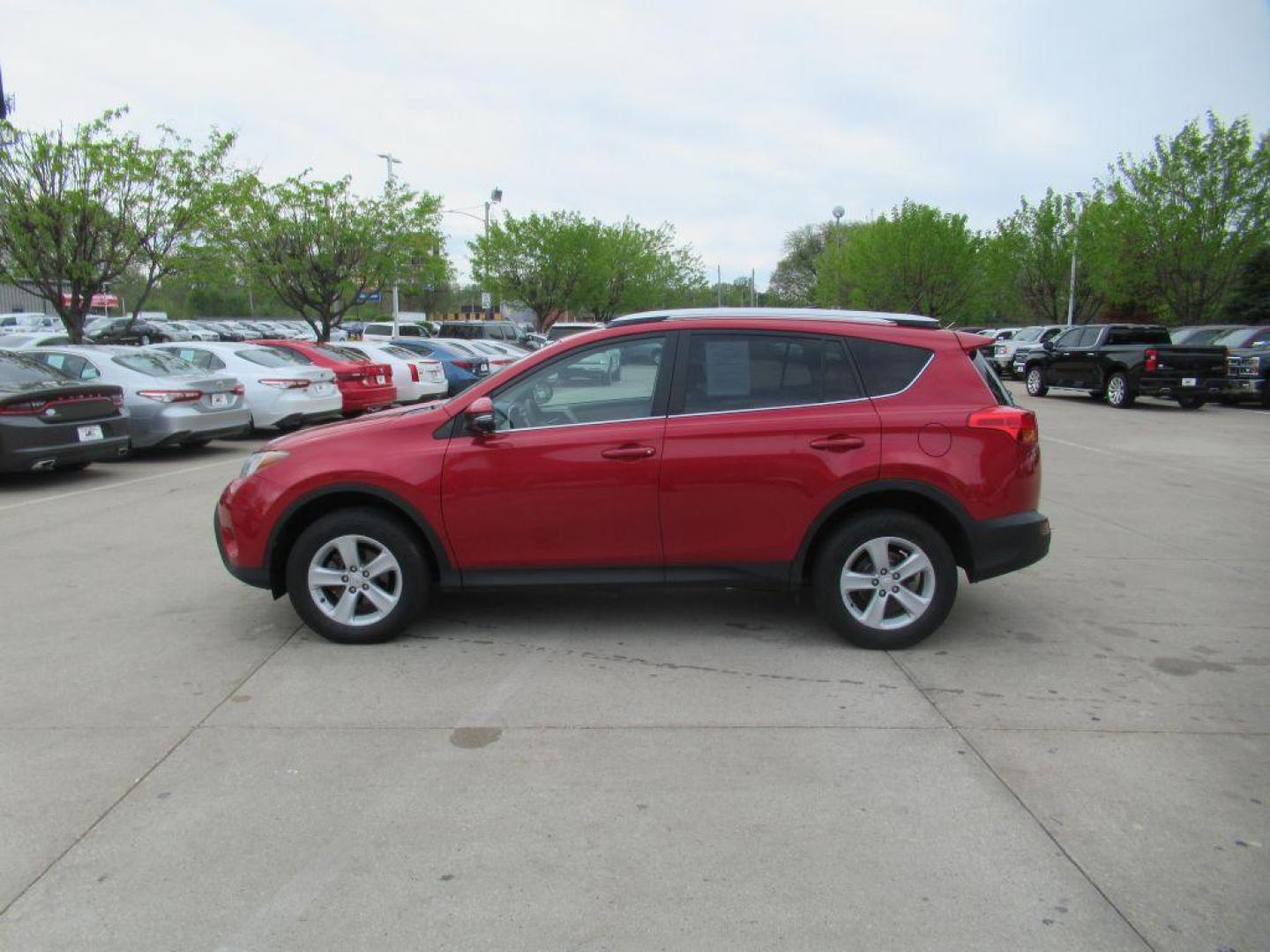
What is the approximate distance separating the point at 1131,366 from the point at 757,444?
61.7ft

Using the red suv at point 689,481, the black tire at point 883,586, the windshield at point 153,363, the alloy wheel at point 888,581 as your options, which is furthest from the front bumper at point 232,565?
the windshield at point 153,363

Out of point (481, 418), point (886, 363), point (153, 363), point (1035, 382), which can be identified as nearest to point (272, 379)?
point (153, 363)

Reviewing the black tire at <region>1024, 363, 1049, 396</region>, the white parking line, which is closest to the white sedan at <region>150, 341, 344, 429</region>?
the white parking line

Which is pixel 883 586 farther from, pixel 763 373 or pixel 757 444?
pixel 763 373

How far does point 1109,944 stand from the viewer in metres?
2.79

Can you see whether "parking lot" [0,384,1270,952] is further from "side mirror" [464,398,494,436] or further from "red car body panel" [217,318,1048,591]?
"side mirror" [464,398,494,436]

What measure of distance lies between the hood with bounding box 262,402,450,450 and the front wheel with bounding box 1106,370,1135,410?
63.8ft

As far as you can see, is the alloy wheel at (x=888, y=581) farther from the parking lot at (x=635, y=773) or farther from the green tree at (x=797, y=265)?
the green tree at (x=797, y=265)

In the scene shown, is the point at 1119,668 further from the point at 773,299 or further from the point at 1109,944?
the point at 773,299

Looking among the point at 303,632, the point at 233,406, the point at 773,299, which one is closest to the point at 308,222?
the point at 233,406

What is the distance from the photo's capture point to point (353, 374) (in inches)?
653

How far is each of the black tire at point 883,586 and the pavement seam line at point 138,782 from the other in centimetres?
293

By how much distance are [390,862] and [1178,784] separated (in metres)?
2.92

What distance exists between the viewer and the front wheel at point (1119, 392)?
21094 millimetres
